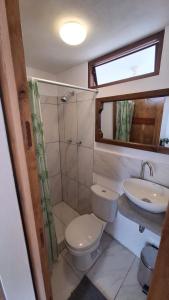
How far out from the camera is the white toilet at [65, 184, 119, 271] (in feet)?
4.51

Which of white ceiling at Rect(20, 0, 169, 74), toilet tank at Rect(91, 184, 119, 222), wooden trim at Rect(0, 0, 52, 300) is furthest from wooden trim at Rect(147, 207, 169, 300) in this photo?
white ceiling at Rect(20, 0, 169, 74)

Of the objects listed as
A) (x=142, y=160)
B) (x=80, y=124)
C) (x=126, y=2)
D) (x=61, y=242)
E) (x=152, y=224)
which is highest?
(x=126, y=2)

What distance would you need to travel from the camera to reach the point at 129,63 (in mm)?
1400

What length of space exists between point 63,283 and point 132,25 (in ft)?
7.96

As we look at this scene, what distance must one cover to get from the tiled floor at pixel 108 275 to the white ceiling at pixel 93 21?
91.4 inches

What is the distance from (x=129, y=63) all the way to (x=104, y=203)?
154 cm

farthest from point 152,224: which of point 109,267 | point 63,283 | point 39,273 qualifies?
point 63,283

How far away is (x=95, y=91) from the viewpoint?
1.62 meters

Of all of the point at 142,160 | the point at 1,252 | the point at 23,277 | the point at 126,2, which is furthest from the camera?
the point at 142,160

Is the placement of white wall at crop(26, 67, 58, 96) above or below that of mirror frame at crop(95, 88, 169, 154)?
above

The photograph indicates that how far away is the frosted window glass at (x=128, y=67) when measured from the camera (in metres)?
1.25

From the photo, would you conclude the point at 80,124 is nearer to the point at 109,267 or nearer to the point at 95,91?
the point at 95,91

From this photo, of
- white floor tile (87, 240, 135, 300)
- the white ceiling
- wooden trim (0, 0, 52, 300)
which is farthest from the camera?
white floor tile (87, 240, 135, 300)

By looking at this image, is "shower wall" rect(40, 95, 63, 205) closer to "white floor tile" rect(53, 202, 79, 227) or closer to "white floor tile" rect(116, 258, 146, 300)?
"white floor tile" rect(53, 202, 79, 227)
